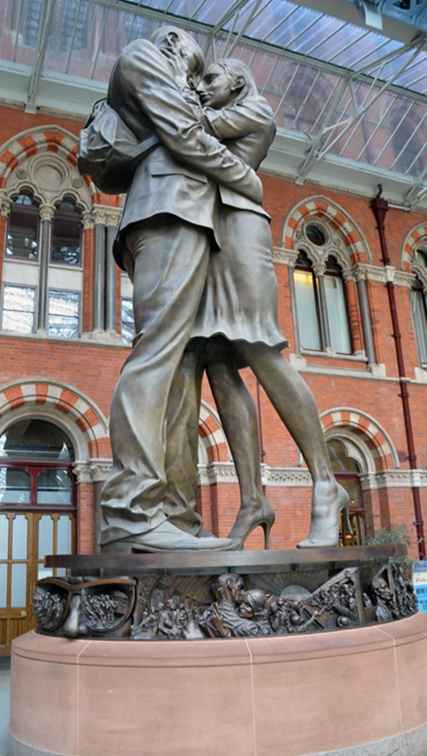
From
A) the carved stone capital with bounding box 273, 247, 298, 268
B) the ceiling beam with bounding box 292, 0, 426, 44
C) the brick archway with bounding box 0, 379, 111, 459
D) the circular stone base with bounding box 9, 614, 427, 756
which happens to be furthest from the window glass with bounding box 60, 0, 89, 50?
the circular stone base with bounding box 9, 614, 427, 756

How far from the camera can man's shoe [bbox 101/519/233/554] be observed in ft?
7.97

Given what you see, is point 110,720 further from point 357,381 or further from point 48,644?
point 357,381

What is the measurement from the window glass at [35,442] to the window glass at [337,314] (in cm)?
561

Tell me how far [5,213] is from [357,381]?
6801 millimetres

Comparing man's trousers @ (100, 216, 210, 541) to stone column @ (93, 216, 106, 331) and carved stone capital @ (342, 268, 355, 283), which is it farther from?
carved stone capital @ (342, 268, 355, 283)

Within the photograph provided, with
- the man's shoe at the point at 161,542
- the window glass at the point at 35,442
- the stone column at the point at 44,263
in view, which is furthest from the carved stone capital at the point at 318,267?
the man's shoe at the point at 161,542

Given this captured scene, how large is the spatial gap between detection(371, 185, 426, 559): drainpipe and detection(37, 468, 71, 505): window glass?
20.5ft

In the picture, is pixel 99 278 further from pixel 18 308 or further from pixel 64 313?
pixel 18 308

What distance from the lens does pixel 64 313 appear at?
1100 centimetres

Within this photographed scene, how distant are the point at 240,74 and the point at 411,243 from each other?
12.0m

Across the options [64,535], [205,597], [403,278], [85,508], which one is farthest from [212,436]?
[205,597]

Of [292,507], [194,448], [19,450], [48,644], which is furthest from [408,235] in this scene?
[48,644]

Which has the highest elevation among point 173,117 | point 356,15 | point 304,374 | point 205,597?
point 356,15

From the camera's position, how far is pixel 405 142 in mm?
14250
